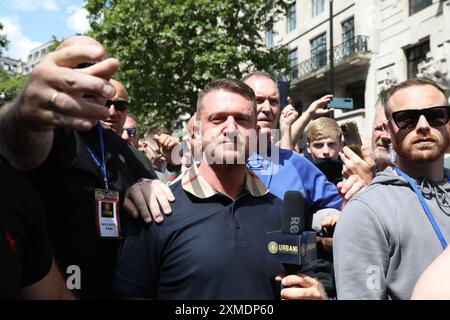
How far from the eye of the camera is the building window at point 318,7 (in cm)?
2280

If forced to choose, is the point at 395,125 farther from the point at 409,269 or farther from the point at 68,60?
the point at 68,60

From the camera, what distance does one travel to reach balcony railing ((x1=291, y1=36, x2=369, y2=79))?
19.7m

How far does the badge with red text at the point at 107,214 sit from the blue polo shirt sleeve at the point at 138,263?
9 cm

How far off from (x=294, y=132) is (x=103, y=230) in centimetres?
265

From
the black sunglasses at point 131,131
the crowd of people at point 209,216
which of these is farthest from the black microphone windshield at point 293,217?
the black sunglasses at point 131,131

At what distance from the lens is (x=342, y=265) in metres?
2.18

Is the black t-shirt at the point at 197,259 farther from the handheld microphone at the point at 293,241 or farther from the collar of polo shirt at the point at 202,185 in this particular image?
the handheld microphone at the point at 293,241

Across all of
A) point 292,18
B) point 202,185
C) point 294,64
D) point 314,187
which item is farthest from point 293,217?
point 292,18

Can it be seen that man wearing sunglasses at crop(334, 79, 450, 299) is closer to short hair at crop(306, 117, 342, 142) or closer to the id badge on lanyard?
the id badge on lanyard

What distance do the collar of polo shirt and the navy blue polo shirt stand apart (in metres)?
0.07

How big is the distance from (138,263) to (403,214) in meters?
1.26
